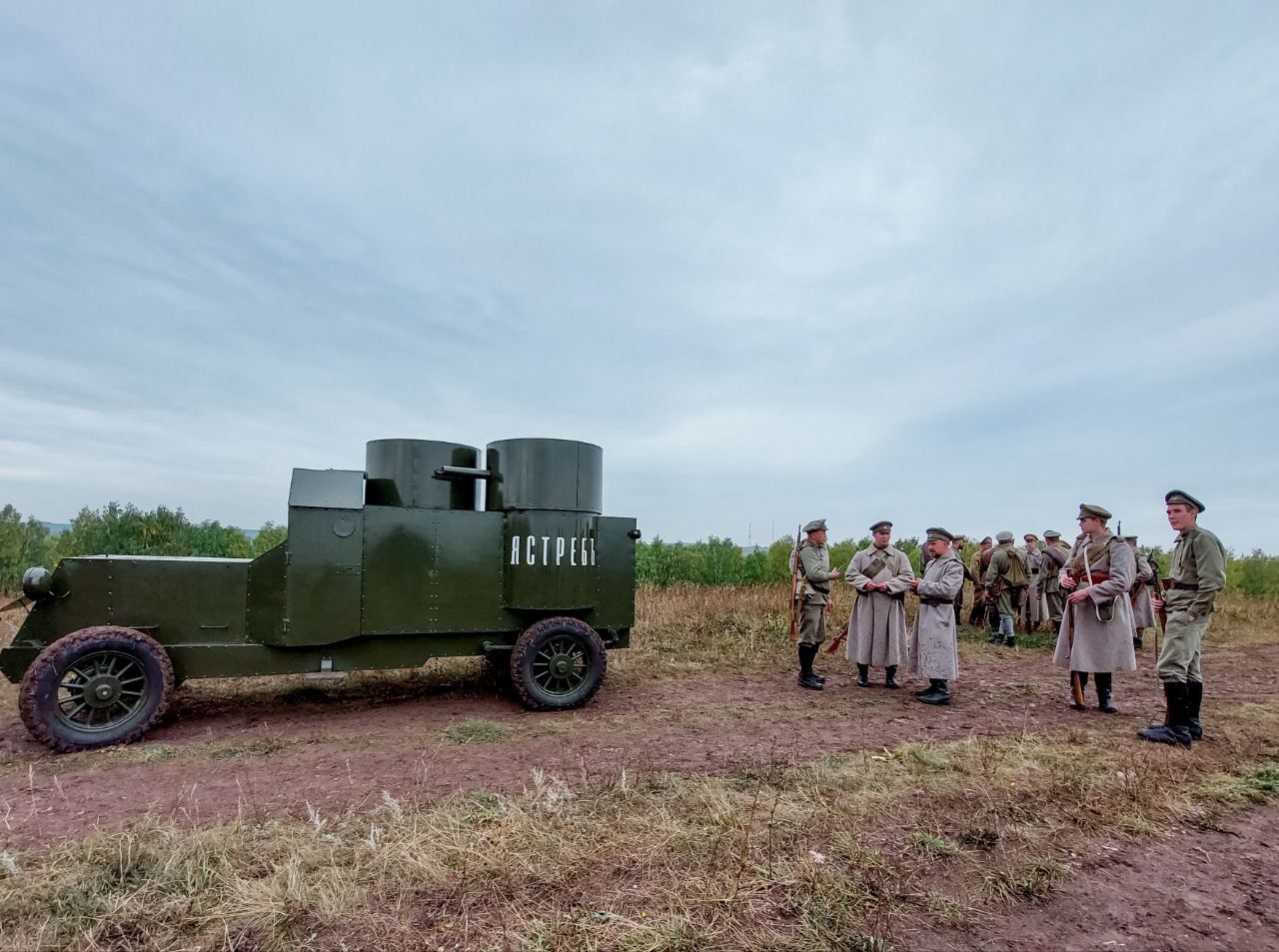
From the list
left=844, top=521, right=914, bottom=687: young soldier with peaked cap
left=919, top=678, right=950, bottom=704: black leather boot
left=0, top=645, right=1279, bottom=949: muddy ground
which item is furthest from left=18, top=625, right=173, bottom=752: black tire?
left=919, top=678, right=950, bottom=704: black leather boot

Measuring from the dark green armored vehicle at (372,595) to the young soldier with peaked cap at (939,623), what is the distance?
3.09 m

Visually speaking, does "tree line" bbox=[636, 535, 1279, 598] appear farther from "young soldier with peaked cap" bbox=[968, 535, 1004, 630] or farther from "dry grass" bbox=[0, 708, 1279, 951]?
"dry grass" bbox=[0, 708, 1279, 951]

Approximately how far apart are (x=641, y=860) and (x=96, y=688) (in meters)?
4.43

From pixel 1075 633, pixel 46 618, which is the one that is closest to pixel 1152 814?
pixel 1075 633

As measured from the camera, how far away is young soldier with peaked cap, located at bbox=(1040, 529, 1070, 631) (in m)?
12.2

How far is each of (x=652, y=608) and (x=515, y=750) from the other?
25.6ft

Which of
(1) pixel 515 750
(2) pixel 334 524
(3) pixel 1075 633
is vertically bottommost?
(1) pixel 515 750

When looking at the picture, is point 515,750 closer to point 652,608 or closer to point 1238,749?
point 1238,749

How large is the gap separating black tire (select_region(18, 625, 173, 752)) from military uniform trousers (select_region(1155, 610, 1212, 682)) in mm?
7692

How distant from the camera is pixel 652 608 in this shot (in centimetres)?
1288

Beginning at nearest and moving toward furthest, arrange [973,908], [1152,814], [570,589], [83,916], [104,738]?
[83,916]
[973,908]
[1152,814]
[104,738]
[570,589]

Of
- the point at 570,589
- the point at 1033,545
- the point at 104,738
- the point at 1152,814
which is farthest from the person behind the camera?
the point at 1033,545

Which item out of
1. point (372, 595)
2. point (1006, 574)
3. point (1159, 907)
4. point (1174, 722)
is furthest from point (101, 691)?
point (1006, 574)

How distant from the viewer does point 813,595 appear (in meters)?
7.80
